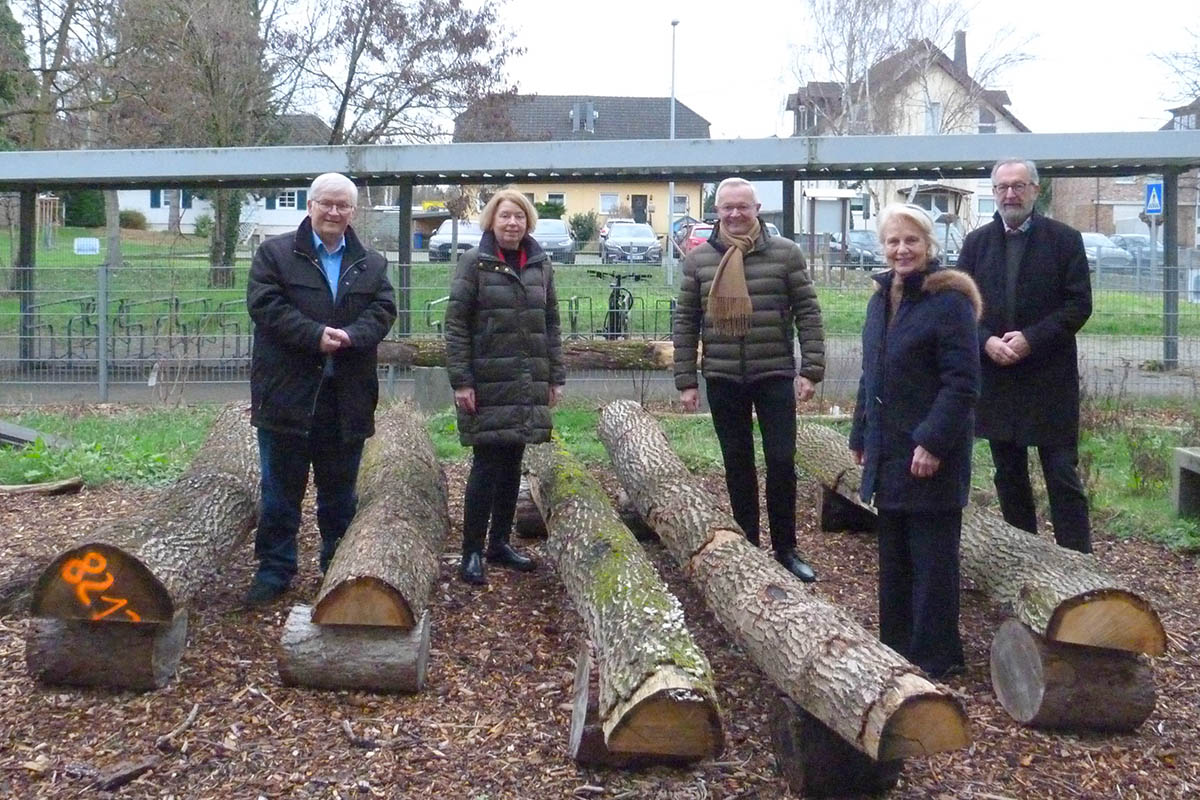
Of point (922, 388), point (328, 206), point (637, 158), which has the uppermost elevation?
point (637, 158)

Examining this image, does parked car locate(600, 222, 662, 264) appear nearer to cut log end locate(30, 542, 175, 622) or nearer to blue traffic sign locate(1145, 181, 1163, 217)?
blue traffic sign locate(1145, 181, 1163, 217)

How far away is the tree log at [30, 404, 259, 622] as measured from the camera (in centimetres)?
444

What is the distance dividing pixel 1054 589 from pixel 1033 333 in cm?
134

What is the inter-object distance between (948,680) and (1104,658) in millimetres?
626

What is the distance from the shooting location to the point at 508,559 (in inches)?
247

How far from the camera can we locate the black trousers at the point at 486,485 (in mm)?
5881

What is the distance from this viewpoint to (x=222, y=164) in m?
13.5

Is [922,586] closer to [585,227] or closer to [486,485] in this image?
[486,485]

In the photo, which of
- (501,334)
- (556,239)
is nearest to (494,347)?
(501,334)

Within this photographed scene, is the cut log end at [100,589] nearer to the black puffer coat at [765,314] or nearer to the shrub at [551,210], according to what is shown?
the black puffer coat at [765,314]

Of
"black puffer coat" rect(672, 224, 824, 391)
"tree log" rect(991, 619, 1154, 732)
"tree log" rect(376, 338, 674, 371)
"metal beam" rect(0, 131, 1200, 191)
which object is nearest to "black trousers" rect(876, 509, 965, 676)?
"tree log" rect(991, 619, 1154, 732)

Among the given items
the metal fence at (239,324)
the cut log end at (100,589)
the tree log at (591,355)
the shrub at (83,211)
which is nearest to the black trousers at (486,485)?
the cut log end at (100,589)

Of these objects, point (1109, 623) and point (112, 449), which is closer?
point (1109, 623)

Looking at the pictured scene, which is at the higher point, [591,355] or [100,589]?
[591,355]
